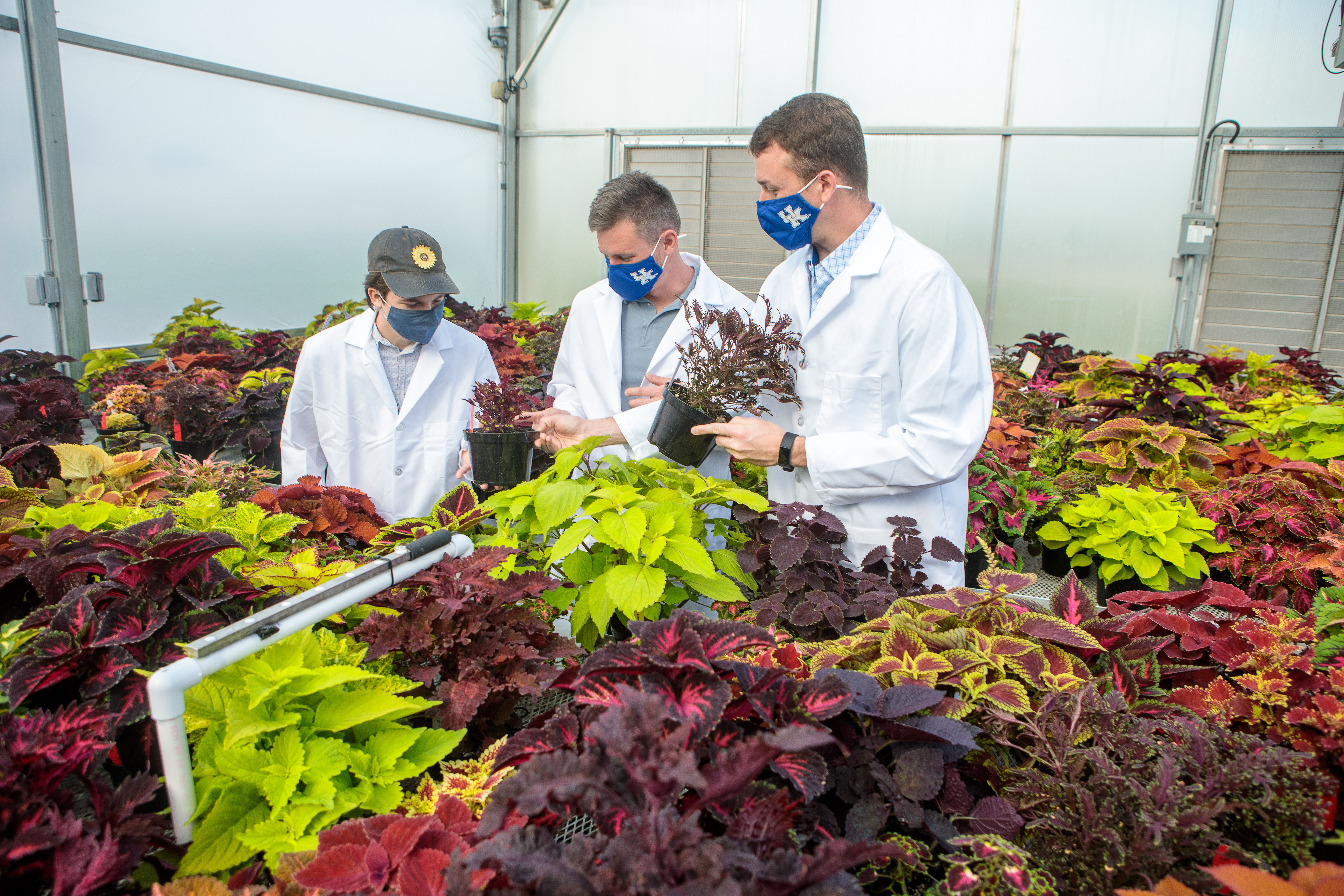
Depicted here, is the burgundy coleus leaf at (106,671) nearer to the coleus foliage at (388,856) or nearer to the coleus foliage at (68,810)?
the coleus foliage at (68,810)

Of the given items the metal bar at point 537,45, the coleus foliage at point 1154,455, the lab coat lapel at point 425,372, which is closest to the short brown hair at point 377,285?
the lab coat lapel at point 425,372

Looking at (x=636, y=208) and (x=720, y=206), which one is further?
(x=720, y=206)

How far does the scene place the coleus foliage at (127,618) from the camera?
0.92m

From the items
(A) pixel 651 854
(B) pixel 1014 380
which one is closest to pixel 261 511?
(A) pixel 651 854

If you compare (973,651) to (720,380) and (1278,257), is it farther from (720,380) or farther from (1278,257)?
(1278,257)

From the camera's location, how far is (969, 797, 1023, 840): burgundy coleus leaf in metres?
0.87

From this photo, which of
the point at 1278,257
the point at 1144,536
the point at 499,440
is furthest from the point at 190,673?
the point at 1278,257

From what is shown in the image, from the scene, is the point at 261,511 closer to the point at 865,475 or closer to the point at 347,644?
the point at 347,644

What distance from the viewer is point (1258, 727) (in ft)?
3.35

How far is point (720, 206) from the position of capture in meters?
7.45

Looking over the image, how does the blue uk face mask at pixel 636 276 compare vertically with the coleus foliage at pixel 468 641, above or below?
above

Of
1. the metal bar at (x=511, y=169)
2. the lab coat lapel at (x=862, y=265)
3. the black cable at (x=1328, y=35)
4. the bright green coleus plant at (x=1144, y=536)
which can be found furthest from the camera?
the metal bar at (x=511, y=169)

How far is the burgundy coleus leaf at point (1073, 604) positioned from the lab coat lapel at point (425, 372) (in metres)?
2.13

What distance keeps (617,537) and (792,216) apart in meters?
1.19
